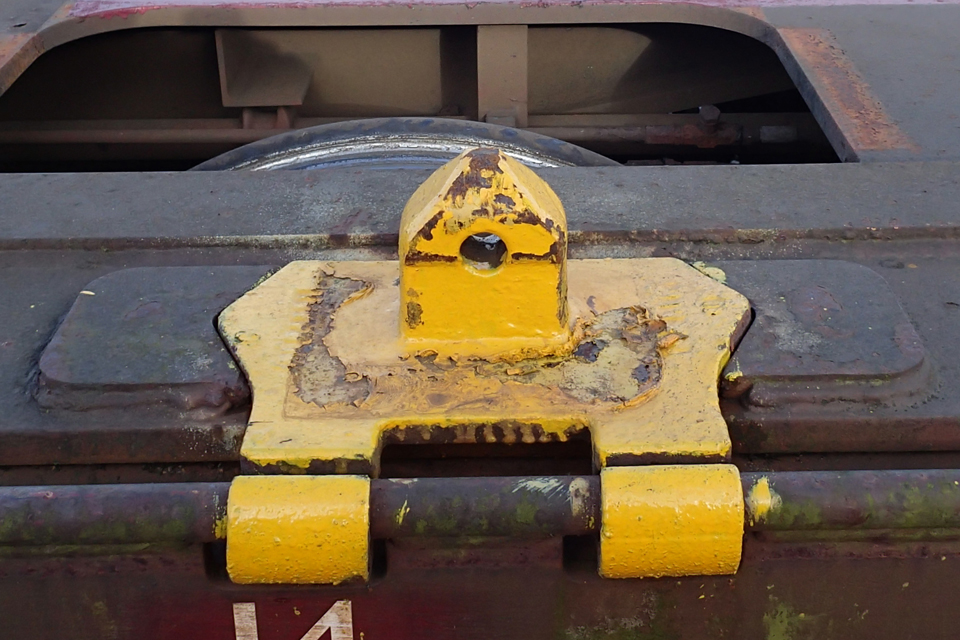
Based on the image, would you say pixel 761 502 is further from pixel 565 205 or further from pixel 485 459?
pixel 565 205

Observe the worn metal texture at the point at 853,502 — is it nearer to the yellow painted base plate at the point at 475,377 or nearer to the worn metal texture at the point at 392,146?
the yellow painted base plate at the point at 475,377

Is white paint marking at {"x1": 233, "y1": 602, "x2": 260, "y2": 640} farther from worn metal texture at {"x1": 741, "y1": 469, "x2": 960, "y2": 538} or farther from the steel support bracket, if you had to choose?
worn metal texture at {"x1": 741, "y1": 469, "x2": 960, "y2": 538}

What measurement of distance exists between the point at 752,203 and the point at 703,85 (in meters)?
1.48

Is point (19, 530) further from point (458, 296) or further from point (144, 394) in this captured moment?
point (458, 296)

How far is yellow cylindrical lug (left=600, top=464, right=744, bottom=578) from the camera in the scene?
930 mm

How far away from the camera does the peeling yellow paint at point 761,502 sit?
93 centimetres

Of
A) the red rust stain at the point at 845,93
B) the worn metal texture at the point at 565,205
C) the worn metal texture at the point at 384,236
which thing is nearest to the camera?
the worn metal texture at the point at 384,236

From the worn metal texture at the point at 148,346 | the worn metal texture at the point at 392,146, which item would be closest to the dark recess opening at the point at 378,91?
the worn metal texture at the point at 392,146

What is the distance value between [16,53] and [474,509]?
1798 millimetres

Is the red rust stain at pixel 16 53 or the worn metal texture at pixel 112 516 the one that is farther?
the red rust stain at pixel 16 53

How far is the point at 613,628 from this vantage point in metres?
1.10

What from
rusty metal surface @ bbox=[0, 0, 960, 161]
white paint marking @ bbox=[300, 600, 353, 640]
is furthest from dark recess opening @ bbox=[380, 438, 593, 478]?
rusty metal surface @ bbox=[0, 0, 960, 161]

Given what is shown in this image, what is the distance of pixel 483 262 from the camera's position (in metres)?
1.07

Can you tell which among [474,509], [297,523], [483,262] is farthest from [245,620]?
[483,262]
